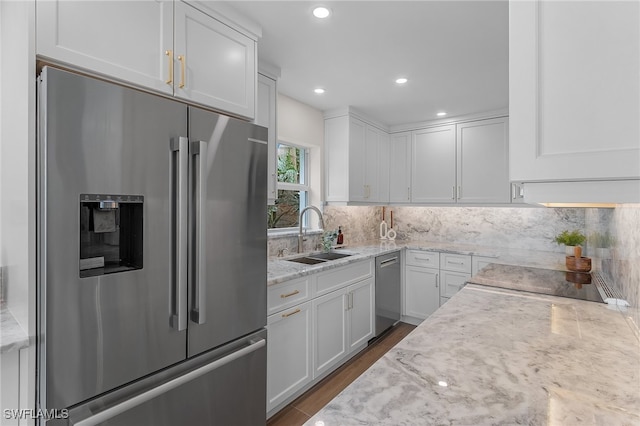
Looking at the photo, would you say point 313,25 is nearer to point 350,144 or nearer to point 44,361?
point 350,144

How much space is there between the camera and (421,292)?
3.69 m

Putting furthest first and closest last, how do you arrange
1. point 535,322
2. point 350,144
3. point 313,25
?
point 350,144 → point 313,25 → point 535,322

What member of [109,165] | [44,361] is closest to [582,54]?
[109,165]

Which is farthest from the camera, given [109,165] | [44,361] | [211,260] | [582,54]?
[211,260]

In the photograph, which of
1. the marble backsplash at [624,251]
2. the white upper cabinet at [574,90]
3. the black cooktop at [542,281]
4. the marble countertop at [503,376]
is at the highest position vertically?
the white upper cabinet at [574,90]

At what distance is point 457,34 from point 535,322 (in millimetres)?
1712

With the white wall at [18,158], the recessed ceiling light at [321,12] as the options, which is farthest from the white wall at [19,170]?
the recessed ceiling light at [321,12]

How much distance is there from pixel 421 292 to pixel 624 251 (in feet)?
7.94

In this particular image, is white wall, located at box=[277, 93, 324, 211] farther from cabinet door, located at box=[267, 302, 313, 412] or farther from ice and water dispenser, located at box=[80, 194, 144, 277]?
ice and water dispenser, located at box=[80, 194, 144, 277]

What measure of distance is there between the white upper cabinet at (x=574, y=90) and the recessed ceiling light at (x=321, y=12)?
126cm

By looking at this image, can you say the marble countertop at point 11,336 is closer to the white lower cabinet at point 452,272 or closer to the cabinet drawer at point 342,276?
the cabinet drawer at point 342,276

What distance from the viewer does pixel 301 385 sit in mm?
2260

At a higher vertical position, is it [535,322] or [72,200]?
[72,200]

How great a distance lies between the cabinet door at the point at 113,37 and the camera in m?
1.09
